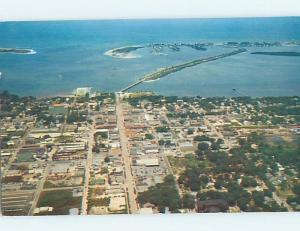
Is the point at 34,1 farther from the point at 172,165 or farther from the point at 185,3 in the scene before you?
the point at 172,165

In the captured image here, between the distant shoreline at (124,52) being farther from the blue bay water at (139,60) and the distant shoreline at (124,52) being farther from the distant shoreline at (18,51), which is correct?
the distant shoreline at (18,51)

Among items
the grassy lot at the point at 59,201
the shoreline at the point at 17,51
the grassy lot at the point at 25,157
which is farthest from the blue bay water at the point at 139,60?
the grassy lot at the point at 59,201

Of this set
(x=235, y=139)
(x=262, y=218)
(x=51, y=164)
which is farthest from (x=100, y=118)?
(x=262, y=218)

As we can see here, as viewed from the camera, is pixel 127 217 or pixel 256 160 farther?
pixel 256 160

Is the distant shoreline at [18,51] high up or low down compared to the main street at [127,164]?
up

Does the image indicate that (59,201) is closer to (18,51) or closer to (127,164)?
(127,164)

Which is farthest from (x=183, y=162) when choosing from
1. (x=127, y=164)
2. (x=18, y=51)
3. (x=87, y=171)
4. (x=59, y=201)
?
(x=18, y=51)

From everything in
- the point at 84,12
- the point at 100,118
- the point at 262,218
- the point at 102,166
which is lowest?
the point at 262,218
